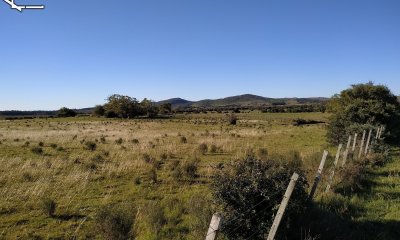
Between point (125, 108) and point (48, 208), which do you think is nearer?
point (48, 208)

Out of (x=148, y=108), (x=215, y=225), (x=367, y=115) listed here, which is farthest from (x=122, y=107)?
(x=215, y=225)

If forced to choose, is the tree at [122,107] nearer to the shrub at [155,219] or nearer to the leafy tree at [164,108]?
the leafy tree at [164,108]

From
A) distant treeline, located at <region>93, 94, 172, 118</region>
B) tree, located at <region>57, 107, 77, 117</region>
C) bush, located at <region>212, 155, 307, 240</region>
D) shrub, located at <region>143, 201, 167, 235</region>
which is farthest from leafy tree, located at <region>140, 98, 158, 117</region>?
bush, located at <region>212, 155, 307, 240</region>

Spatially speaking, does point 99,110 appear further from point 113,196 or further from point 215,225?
point 215,225

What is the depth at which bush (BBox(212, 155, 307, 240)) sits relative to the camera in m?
7.27

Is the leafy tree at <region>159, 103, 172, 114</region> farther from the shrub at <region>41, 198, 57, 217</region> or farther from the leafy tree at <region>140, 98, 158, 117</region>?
the shrub at <region>41, 198, 57, 217</region>

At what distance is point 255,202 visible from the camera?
740 cm

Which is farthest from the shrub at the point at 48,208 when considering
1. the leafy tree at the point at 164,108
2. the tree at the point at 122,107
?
the leafy tree at the point at 164,108

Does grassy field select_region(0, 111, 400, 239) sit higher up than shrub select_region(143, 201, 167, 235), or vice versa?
shrub select_region(143, 201, 167, 235)

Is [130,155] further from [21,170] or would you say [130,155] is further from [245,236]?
[245,236]

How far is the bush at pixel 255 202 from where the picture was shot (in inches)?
286

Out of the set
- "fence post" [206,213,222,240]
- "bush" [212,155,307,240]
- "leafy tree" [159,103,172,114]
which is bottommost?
"leafy tree" [159,103,172,114]

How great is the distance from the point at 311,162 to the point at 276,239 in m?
11.0

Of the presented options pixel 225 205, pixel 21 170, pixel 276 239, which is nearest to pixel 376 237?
pixel 276 239
